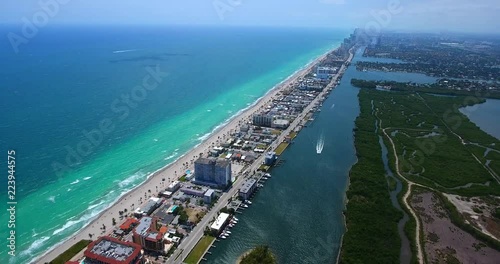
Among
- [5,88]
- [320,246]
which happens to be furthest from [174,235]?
[5,88]

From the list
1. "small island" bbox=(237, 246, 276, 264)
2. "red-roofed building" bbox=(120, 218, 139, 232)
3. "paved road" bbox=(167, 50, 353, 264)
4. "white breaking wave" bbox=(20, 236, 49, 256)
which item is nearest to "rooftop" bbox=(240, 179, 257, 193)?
"paved road" bbox=(167, 50, 353, 264)

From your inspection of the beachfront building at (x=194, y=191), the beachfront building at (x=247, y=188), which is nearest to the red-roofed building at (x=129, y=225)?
the beachfront building at (x=194, y=191)

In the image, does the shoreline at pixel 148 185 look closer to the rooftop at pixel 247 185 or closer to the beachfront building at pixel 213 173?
the beachfront building at pixel 213 173

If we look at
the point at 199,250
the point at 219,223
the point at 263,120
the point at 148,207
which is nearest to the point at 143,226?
the point at 148,207

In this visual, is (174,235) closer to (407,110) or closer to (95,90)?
(95,90)

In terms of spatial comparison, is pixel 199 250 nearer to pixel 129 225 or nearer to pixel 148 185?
pixel 129 225

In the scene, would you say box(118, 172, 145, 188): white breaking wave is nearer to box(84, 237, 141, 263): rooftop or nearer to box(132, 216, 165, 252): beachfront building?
box(132, 216, 165, 252): beachfront building
